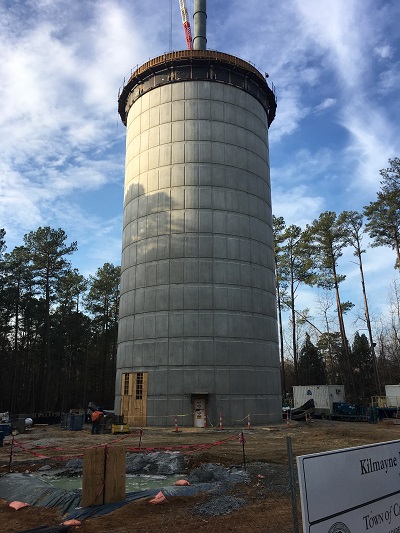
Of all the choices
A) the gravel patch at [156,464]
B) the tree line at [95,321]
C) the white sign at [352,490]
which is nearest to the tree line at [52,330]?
the tree line at [95,321]

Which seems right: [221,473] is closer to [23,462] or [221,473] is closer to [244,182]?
[23,462]

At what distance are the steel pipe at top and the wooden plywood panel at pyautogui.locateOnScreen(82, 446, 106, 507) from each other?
36749 millimetres

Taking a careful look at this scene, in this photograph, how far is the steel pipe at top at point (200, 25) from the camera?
3797cm

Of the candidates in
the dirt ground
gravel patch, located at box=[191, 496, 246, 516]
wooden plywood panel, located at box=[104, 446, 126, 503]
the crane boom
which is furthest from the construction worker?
the crane boom

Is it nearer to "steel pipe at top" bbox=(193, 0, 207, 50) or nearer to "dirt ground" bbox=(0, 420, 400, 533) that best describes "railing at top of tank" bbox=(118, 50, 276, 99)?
"steel pipe at top" bbox=(193, 0, 207, 50)

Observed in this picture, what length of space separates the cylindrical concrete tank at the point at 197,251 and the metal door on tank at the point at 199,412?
7cm

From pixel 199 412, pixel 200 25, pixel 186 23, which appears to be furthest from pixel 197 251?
A: pixel 186 23

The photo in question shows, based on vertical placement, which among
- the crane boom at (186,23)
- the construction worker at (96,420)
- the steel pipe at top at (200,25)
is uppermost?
the crane boom at (186,23)

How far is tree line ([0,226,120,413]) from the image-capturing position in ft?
164

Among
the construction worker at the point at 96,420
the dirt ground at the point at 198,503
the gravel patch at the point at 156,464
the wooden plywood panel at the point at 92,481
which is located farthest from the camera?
the construction worker at the point at 96,420

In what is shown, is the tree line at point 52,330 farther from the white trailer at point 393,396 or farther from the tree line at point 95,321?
the white trailer at point 393,396

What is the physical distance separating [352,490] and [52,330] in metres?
59.2

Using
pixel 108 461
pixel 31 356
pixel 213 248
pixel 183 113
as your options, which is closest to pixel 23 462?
pixel 108 461

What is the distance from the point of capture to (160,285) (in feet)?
99.3
